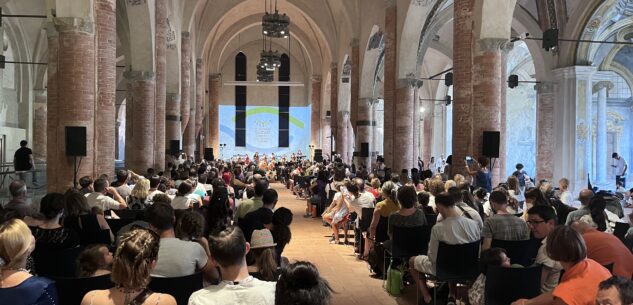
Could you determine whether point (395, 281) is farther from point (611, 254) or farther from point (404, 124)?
point (404, 124)

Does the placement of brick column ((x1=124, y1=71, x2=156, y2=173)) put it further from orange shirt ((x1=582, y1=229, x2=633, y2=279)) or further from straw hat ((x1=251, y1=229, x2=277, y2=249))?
orange shirt ((x1=582, y1=229, x2=633, y2=279))

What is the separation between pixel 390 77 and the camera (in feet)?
58.2

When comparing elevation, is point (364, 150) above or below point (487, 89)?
below

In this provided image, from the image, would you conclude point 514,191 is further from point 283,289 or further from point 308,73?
point 308,73

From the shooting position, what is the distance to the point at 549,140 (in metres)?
20.0

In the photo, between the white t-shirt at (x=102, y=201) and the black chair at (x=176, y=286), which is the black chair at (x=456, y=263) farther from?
the white t-shirt at (x=102, y=201)

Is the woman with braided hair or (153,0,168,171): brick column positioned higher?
(153,0,168,171): brick column

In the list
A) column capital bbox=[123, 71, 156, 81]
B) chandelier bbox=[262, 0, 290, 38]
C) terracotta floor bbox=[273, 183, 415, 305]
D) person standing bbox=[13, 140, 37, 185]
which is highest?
Result: chandelier bbox=[262, 0, 290, 38]

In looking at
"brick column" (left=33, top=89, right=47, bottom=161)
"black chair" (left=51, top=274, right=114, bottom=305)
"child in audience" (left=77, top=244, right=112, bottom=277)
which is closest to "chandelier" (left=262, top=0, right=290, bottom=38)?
"brick column" (left=33, top=89, right=47, bottom=161)

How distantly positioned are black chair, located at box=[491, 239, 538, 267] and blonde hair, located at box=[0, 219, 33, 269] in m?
4.14

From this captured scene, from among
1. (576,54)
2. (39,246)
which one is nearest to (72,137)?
(39,246)

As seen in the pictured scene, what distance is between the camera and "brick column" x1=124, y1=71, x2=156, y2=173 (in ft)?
47.0

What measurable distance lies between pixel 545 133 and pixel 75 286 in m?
19.5

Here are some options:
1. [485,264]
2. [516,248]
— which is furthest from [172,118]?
[485,264]
